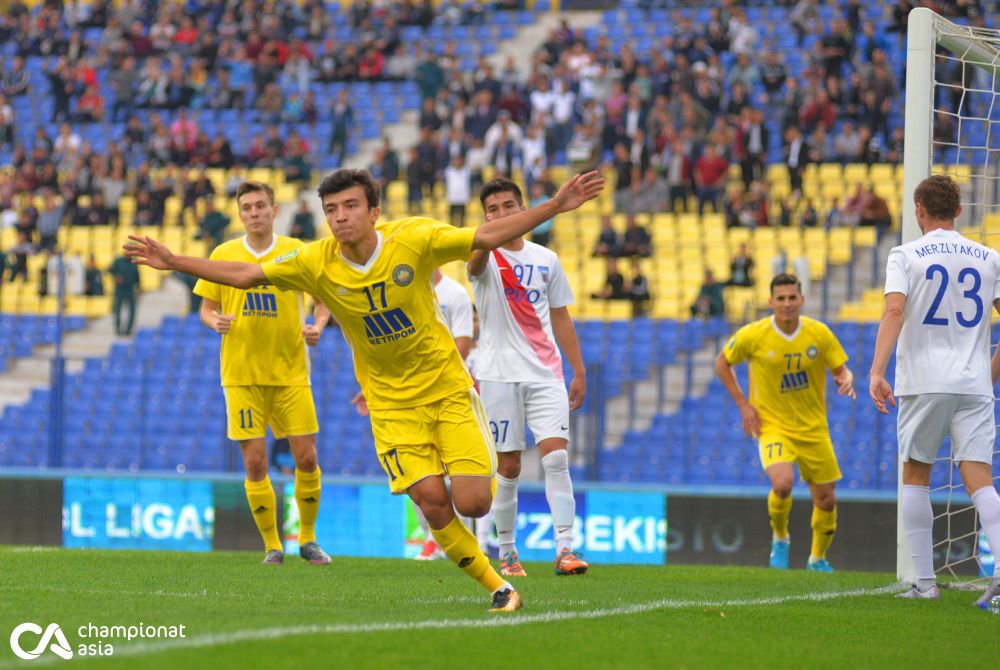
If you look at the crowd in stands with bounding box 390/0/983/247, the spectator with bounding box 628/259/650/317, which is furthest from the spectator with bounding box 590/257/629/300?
the crowd in stands with bounding box 390/0/983/247

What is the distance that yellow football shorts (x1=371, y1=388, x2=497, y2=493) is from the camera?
736cm

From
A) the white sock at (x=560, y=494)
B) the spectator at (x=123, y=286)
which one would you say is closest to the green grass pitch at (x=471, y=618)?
the white sock at (x=560, y=494)

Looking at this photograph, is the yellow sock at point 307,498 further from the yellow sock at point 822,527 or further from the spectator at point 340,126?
the spectator at point 340,126

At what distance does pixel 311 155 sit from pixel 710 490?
15322 mm

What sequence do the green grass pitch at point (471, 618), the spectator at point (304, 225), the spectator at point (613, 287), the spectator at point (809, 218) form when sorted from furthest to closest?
the spectator at point (304, 225) < the spectator at point (809, 218) < the spectator at point (613, 287) < the green grass pitch at point (471, 618)

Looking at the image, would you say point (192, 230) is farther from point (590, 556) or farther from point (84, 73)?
point (590, 556)

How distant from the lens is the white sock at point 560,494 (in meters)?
9.86

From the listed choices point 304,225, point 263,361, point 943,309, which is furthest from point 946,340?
point 304,225

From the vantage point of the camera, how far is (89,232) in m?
26.3

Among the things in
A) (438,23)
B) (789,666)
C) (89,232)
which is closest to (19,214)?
(89,232)

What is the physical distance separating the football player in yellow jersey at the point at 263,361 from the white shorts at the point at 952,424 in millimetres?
4066

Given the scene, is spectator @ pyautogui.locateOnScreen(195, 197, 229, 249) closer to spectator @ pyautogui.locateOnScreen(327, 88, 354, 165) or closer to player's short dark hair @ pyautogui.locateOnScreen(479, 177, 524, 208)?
spectator @ pyautogui.locateOnScreen(327, 88, 354, 165)

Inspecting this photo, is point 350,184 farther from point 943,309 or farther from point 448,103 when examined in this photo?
point 448,103

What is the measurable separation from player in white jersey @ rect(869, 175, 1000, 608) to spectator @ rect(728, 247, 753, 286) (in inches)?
447
